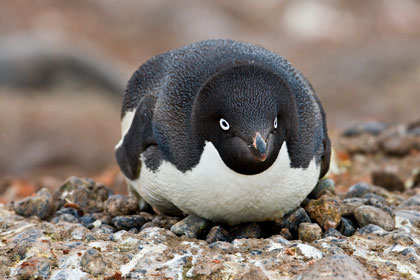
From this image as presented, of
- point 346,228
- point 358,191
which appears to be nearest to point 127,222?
point 346,228

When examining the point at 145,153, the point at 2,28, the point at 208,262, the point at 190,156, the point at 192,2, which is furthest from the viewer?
the point at 192,2

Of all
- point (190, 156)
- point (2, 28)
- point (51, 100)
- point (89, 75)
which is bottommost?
point (190, 156)

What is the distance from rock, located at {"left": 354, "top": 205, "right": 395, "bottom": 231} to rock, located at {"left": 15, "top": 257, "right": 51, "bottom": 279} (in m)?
2.25

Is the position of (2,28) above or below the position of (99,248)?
above

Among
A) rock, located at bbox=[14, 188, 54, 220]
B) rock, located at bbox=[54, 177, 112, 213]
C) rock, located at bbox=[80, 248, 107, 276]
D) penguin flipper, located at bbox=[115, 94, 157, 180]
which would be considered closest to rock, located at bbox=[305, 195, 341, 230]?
penguin flipper, located at bbox=[115, 94, 157, 180]

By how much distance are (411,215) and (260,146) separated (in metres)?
1.70

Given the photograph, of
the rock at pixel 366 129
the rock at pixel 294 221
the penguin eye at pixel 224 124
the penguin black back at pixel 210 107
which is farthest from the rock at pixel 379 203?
the rock at pixel 366 129

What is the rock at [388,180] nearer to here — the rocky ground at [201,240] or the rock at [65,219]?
the rocky ground at [201,240]

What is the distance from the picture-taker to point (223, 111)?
4.23 m

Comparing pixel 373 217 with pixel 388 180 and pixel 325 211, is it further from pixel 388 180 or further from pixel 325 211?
pixel 388 180

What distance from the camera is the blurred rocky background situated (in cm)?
1249

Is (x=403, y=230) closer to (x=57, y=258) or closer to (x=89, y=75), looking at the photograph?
(x=57, y=258)

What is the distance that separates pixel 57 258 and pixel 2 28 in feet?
64.9

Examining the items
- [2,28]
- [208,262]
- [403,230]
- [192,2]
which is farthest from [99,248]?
[192,2]
